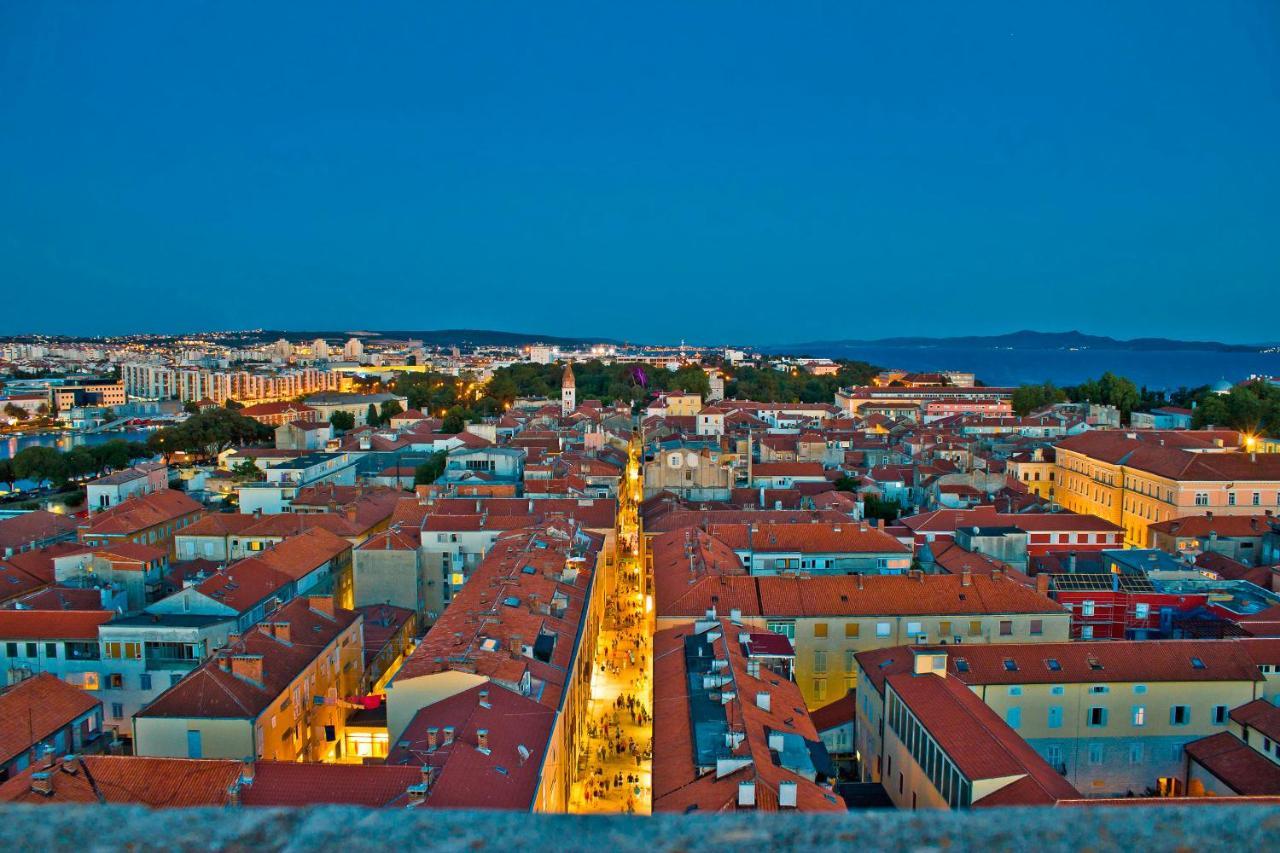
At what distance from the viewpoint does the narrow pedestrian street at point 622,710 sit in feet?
66.8

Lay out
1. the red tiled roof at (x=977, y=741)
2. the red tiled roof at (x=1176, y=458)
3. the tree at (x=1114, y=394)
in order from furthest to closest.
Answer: the tree at (x=1114, y=394) < the red tiled roof at (x=1176, y=458) < the red tiled roof at (x=977, y=741)

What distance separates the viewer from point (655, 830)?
2402 millimetres

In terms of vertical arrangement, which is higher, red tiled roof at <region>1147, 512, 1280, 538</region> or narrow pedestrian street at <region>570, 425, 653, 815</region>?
red tiled roof at <region>1147, 512, 1280, 538</region>

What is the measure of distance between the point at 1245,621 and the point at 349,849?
94.2ft

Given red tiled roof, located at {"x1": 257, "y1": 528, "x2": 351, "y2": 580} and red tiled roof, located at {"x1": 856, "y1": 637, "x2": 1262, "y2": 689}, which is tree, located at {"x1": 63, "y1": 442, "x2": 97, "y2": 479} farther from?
red tiled roof, located at {"x1": 856, "y1": 637, "x2": 1262, "y2": 689}

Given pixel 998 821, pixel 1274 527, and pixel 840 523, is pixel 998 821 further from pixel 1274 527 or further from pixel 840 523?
pixel 1274 527

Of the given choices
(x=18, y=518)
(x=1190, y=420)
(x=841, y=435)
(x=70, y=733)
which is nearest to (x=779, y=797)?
(x=70, y=733)

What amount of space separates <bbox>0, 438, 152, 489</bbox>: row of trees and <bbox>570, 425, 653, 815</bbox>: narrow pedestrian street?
4234cm

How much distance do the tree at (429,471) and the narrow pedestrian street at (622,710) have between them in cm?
1463

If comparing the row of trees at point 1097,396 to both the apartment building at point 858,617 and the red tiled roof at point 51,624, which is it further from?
the red tiled roof at point 51,624

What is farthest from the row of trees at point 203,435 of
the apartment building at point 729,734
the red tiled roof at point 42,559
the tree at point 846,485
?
the apartment building at point 729,734

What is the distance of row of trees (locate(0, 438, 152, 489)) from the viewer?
5903cm

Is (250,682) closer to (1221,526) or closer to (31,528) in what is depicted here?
(31,528)

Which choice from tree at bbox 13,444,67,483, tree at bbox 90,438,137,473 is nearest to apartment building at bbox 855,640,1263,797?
tree at bbox 13,444,67,483
